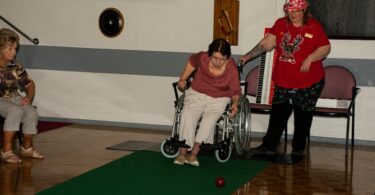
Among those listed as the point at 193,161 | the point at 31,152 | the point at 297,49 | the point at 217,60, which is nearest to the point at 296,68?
the point at 297,49

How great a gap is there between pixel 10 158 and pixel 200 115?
149 centimetres

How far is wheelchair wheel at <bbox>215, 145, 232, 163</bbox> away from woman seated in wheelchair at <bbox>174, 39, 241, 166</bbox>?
112 millimetres

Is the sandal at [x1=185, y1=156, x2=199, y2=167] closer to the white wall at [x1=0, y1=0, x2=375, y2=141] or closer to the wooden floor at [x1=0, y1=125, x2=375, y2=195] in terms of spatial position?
the wooden floor at [x1=0, y1=125, x2=375, y2=195]

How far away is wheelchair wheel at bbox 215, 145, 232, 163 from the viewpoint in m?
5.20

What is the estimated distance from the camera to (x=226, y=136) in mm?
5238

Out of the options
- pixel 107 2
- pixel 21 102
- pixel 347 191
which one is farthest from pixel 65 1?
pixel 347 191

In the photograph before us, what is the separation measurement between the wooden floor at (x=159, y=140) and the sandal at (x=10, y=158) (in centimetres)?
5

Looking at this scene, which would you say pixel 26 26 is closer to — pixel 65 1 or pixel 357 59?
pixel 65 1

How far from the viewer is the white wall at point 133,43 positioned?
6625mm

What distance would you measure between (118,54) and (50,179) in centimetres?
277

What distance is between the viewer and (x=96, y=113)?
24.1 ft

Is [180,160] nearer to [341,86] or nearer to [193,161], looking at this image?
[193,161]

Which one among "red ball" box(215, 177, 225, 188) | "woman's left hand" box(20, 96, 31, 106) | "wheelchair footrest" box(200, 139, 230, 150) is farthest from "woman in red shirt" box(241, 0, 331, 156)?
"woman's left hand" box(20, 96, 31, 106)

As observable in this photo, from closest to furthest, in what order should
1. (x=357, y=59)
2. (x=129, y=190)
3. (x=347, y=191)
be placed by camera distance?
(x=129, y=190) → (x=347, y=191) → (x=357, y=59)
